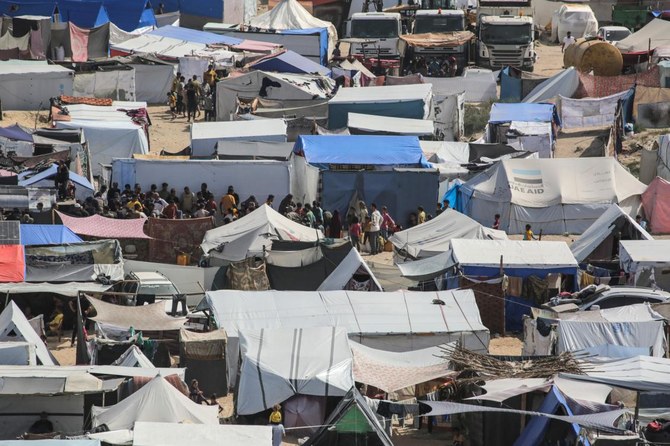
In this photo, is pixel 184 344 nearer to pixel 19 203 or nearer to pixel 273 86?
pixel 19 203

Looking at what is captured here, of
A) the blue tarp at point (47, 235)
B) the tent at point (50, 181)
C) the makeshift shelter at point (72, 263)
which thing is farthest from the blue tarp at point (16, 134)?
the makeshift shelter at point (72, 263)

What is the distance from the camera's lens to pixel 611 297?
23.6 metres

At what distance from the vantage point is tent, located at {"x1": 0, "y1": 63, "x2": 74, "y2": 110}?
3841cm

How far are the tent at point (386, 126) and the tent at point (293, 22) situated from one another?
1251 centimetres

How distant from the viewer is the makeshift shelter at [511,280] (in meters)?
24.5

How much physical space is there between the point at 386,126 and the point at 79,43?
1400 cm

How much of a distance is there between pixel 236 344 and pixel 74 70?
63.9 ft

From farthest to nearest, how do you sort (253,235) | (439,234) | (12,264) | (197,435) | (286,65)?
(286,65) < (439,234) < (253,235) < (12,264) < (197,435)

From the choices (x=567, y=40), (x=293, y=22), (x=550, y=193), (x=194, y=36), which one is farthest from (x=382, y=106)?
(x=567, y=40)

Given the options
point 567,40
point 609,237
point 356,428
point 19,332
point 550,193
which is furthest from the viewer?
point 567,40

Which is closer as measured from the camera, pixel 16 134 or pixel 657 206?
pixel 657 206

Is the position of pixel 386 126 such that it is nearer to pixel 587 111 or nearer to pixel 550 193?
pixel 550 193

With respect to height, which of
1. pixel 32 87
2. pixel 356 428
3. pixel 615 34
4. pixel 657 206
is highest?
pixel 615 34

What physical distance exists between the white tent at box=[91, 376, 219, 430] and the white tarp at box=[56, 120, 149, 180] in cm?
1452
